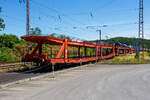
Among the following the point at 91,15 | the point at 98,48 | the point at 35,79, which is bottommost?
the point at 35,79

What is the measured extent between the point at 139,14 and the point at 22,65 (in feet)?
71.8

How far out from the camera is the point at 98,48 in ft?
93.4

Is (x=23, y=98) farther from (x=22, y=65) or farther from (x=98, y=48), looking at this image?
(x=98, y=48)

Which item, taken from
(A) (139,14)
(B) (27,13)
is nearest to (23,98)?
(B) (27,13)

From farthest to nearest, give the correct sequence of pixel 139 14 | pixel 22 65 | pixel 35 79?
pixel 139 14, pixel 22 65, pixel 35 79

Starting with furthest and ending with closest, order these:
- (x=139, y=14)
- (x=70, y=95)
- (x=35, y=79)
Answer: (x=139, y=14), (x=35, y=79), (x=70, y=95)

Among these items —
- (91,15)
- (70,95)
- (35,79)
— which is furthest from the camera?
(91,15)

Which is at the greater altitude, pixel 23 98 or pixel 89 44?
pixel 89 44

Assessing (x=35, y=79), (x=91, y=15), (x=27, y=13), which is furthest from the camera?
(x=27, y=13)

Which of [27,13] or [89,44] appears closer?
[89,44]

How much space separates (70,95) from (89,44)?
1745 cm

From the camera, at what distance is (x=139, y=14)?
94.6 feet

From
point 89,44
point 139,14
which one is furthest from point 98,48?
point 139,14

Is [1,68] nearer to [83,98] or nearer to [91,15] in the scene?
[83,98]
